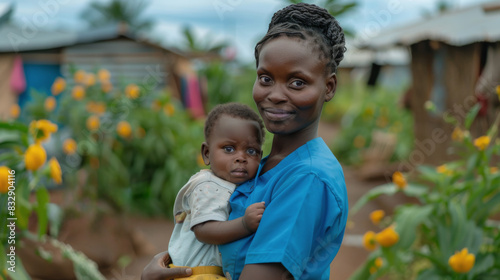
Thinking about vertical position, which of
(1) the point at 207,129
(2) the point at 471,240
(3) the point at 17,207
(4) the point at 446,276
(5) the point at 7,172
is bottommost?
(4) the point at 446,276

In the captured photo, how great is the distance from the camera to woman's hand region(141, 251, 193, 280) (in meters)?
1.19

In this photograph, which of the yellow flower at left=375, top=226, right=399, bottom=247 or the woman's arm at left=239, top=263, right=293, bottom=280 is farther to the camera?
the yellow flower at left=375, top=226, right=399, bottom=247

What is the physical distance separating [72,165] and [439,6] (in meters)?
16.4

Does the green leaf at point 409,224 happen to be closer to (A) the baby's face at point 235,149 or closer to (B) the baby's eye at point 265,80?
(A) the baby's face at point 235,149

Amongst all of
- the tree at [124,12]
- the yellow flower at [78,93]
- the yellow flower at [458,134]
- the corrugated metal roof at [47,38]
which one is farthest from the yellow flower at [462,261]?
the tree at [124,12]

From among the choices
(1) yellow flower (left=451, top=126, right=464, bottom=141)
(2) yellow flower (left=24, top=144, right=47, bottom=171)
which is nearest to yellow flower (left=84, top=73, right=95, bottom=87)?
(2) yellow flower (left=24, top=144, right=47, bottom=171)

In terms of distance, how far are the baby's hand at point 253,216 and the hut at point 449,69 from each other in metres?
4.52

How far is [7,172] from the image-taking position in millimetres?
2061

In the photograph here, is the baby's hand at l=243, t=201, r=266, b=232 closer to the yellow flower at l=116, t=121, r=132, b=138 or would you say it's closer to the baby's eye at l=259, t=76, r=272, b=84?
the baby's eye at l=259, t=76, r=272, b=84

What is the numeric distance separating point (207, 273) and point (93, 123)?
3.59 m

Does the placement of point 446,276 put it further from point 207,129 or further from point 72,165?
point 72,165

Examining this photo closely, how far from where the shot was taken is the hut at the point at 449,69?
5.12 m

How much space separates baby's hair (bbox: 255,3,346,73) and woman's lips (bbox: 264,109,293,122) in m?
0.15

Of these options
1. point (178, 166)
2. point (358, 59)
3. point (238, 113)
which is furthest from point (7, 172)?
point (358, 59)
